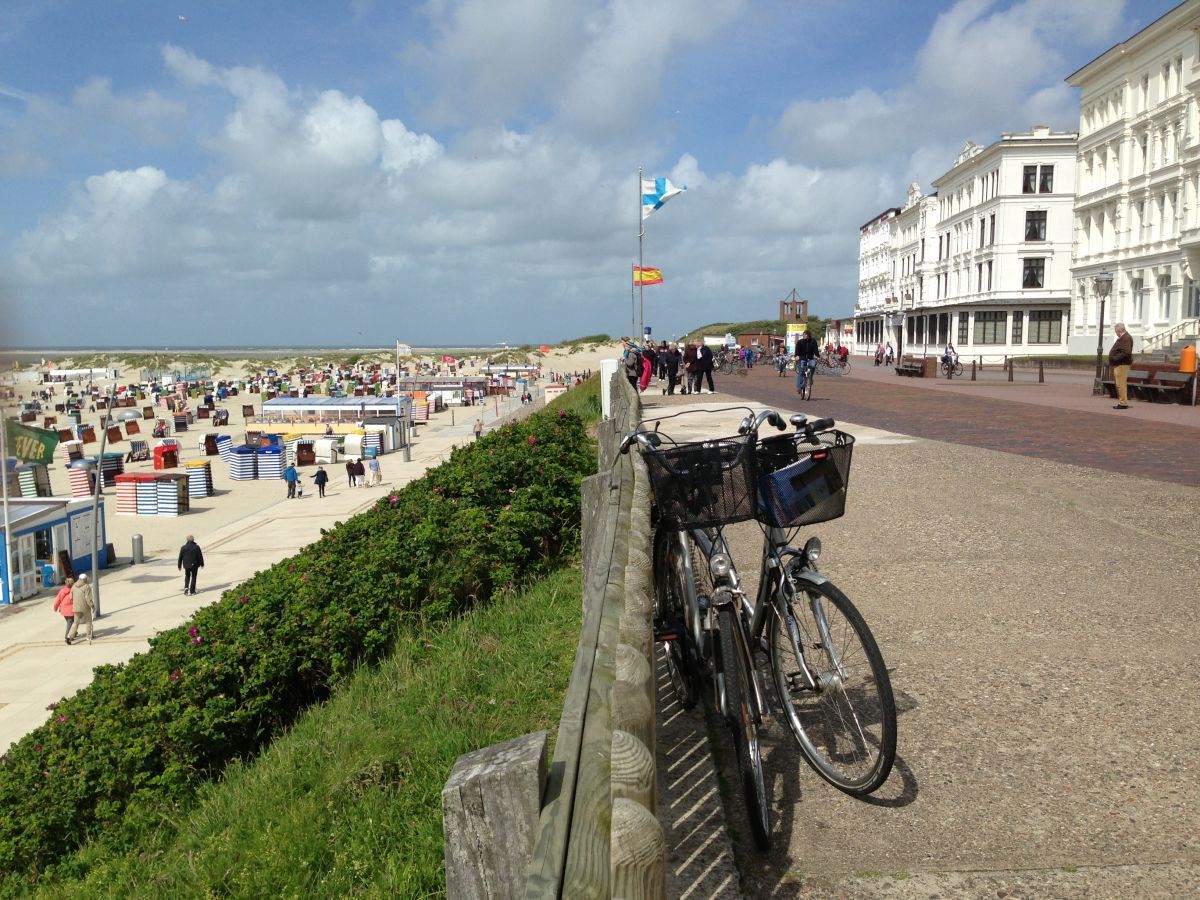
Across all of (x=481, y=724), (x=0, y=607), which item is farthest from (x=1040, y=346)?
(x=481, y=724)

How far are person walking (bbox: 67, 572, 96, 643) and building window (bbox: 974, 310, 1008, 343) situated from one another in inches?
2235

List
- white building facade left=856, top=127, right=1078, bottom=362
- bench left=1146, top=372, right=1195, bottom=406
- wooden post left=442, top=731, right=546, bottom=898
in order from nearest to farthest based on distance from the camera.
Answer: wooden post left=442, top=731, right=546, bottom=898, bench left=1146, top=372, right=1195, bottom=406, white building facade left=856, top=127, right=1078, bottom=362

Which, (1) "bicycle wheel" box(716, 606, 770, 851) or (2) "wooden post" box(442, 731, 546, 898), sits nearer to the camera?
(2) "wooden post" box(442, 731, 546, 898)

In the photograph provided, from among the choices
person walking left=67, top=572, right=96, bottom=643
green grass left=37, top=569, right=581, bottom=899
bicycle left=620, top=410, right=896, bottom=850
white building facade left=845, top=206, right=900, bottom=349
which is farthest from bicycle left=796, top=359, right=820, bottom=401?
white building facade left=845, top=206, right=900, bottom=349

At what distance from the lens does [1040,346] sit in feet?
196

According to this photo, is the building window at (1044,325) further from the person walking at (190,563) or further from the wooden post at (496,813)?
the wooden post at (496,813)

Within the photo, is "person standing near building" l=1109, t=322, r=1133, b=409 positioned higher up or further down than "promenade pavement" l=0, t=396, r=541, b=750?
higher up

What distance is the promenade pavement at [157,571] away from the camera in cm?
1505

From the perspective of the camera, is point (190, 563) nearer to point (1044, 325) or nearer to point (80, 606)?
point (80, 606)

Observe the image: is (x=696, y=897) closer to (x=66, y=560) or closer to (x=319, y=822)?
(x=319, y=822)

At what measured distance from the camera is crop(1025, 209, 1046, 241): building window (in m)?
59.9

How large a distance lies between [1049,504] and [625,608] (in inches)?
299

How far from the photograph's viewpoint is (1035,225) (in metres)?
60.1

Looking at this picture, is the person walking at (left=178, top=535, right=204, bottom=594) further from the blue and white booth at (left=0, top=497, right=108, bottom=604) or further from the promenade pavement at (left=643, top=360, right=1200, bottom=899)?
the promenade pavement at (left=643, top=360, right=1200, bottom=899)
